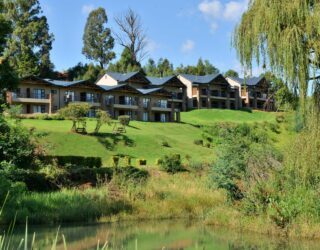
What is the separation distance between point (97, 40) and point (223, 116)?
29884 millimetres

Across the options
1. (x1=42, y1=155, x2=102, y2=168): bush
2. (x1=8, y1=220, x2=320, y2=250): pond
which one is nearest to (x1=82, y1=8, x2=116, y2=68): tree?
(x1=42, y1=155, x2=102, y2=168): bush

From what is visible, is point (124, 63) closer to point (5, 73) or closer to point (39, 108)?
point (39, 108)

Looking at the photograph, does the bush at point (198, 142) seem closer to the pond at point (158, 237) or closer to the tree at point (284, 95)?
the pond at point (158, 237)

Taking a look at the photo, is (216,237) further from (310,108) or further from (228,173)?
(310,108)

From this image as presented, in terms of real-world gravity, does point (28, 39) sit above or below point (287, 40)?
above

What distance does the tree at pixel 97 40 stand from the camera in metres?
93.8

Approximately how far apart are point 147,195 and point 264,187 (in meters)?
8.09

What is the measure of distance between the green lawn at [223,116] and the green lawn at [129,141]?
1082cm

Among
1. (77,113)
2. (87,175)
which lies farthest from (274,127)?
(87,175)

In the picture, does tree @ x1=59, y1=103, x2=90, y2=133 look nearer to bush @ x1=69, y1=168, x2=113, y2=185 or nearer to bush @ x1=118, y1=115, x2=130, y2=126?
bush @ x1=118, y1=115, x2=130, y2=126

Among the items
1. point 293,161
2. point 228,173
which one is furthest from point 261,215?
point 293,161

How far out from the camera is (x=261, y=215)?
18.8 m

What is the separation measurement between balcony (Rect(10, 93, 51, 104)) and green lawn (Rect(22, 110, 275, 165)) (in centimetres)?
791

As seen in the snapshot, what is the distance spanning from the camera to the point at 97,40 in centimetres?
9412
